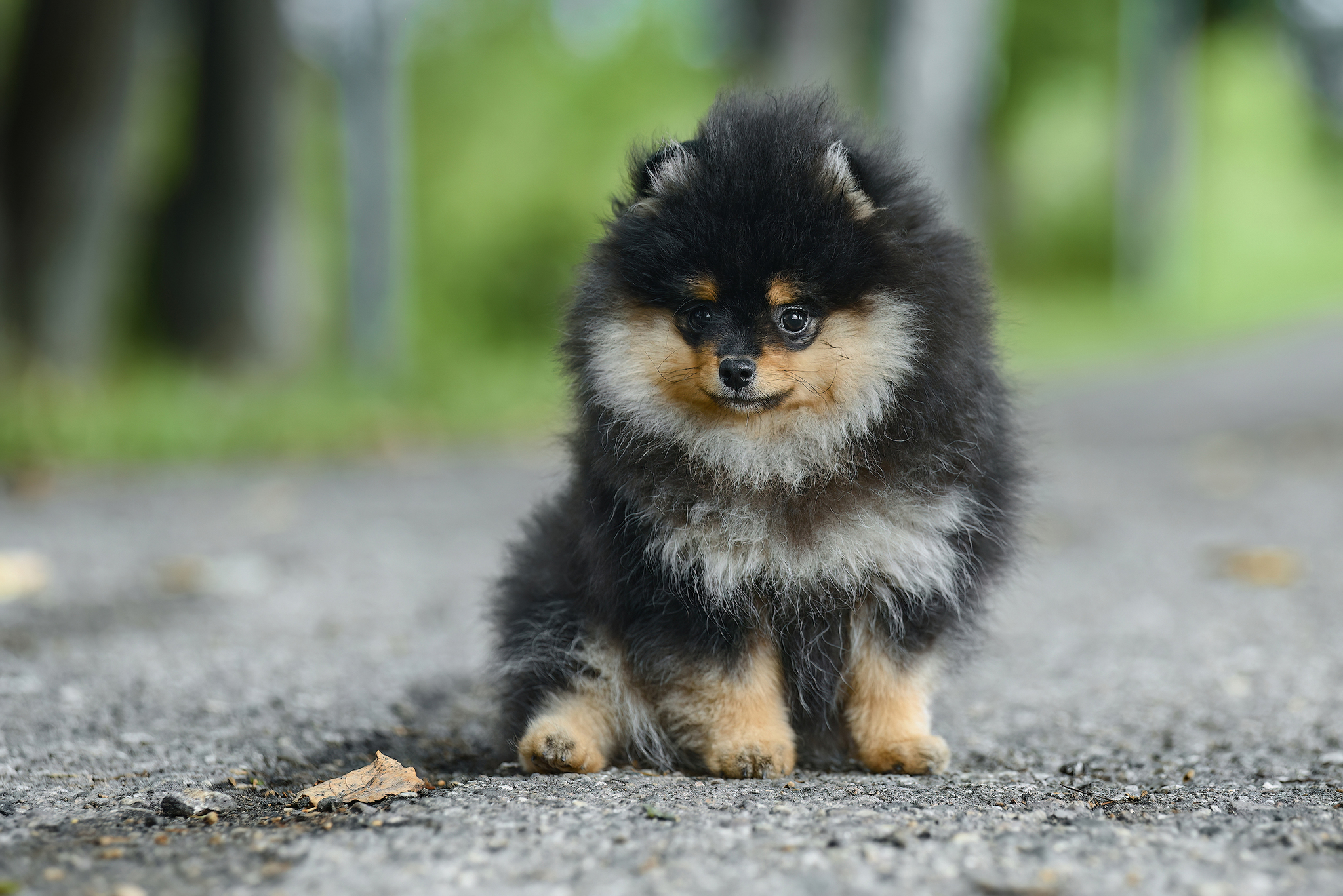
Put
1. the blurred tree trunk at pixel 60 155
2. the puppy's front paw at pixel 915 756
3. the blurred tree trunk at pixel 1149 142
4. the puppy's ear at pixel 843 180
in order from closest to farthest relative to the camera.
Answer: the puppy's ear at pixel 843 180 < the puppy's front paw at pixel 915 756 < the blurred tree trunk at pixel 60 155 < the blurred tree trunk at pixel 1149 142

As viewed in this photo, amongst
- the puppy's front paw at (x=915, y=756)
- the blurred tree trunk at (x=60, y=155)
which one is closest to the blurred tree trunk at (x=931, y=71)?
the blurred tree trunk at (x=60, y=155)

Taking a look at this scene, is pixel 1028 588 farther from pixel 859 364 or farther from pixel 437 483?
pixel 437 483

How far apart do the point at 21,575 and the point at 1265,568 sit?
6.02m

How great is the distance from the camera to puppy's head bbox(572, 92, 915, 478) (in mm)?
3369

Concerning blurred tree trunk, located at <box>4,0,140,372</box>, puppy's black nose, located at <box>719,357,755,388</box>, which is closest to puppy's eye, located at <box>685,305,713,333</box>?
puppy's black nose, located at <box>719,357,755,388</box>

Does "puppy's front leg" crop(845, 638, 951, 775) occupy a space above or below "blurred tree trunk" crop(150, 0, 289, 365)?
below

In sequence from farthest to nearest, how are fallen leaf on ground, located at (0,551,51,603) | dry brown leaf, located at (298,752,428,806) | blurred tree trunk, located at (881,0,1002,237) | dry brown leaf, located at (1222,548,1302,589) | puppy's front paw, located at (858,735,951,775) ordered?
blurred tree trunk, located at (881,0,1002,237)
dry brown leaf, located at (1222,548,1302,589)
fallen leaf on ground, located at (0,551,51,603)
puppy's front paw, located at (858,735,951,775)
dry brown leaf, located at (298,752,428,806)

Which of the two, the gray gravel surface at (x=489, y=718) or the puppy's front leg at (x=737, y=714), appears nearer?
the gray gravel surface at (x=489, y=718)

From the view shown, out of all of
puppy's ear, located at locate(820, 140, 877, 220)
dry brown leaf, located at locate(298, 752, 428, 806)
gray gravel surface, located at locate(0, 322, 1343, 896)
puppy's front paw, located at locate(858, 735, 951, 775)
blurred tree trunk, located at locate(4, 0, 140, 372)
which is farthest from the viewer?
blurred tree trunk, located at locate(4, 0, 140, 372)

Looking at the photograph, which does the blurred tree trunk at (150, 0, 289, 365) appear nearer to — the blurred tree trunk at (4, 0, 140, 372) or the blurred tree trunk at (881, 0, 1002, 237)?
the blurred tree trunk at (4, 0, 140, 372)

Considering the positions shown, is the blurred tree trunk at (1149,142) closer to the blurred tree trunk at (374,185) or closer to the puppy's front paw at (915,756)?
the blurred tree trunk at (374,185)

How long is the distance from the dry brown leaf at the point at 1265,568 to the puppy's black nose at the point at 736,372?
4244 mm

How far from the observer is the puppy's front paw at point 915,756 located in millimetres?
3580

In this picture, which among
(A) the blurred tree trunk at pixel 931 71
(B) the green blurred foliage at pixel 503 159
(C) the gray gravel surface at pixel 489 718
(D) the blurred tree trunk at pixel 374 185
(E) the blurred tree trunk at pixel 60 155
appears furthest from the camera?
(B) the green blurred foliage at pixel 503 159
